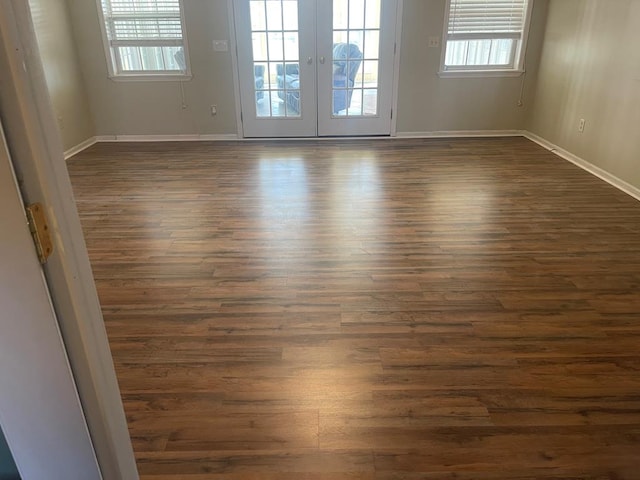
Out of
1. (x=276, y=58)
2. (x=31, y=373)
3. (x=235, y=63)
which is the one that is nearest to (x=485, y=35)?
(x=276, y=58)

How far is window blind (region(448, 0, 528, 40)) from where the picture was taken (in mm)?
5363

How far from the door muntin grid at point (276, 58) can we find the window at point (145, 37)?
0.91m

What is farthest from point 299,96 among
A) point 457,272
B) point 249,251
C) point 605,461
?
point 605,461

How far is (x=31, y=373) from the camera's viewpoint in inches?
28.9

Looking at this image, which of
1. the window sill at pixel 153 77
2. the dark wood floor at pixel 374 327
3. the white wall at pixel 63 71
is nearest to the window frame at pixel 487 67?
the dark wood floor at pixel 374 327

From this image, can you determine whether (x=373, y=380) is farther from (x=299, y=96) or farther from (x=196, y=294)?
(x=299, y=96)

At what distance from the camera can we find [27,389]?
747 mm

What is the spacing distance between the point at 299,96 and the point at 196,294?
12.9 feet

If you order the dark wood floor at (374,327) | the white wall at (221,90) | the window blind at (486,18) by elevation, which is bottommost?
the dark wood floor at (374,327)

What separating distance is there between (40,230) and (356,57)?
5456mm

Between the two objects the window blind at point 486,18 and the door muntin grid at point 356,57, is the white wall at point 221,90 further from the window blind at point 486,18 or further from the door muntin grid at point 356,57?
the door muntin grid at point 356,57

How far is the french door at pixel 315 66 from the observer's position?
211 inches

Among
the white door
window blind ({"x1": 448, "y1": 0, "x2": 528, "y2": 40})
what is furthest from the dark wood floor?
window blind ({"x1": 448, "y1": 0, "x2": 528, "y2": 40})

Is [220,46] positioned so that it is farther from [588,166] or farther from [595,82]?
[588,166]
